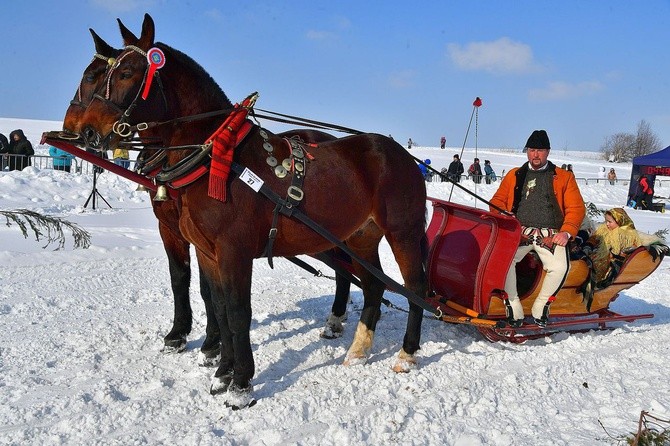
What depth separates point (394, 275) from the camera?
7.91 metres

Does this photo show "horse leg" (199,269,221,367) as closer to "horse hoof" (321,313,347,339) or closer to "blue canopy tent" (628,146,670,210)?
"horse hoof" (321,313,347,339)

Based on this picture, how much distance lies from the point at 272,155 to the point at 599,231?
3810mm

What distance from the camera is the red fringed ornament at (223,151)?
11.2 feet

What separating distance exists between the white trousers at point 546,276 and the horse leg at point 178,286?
9.21ft

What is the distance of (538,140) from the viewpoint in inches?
197

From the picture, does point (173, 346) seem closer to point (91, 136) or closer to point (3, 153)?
point (91, 136)

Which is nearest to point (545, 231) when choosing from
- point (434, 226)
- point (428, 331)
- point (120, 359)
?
point (434, 226)

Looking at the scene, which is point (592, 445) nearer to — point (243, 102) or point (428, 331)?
point (428, 331)

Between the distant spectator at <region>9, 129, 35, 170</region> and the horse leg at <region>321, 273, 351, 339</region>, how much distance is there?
13.2 metres

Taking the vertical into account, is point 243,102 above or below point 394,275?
above

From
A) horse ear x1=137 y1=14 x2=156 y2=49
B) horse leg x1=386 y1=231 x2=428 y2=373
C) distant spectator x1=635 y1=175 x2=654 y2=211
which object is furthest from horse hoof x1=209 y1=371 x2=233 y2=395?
distant spectator x1=635 y1=175 x2=654 y2=211

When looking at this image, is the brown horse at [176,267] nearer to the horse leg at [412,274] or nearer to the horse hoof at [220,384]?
the horse hoof at [220,384]

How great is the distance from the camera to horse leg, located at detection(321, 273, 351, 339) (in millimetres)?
5074

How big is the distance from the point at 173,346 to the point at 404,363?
1.88 metres
